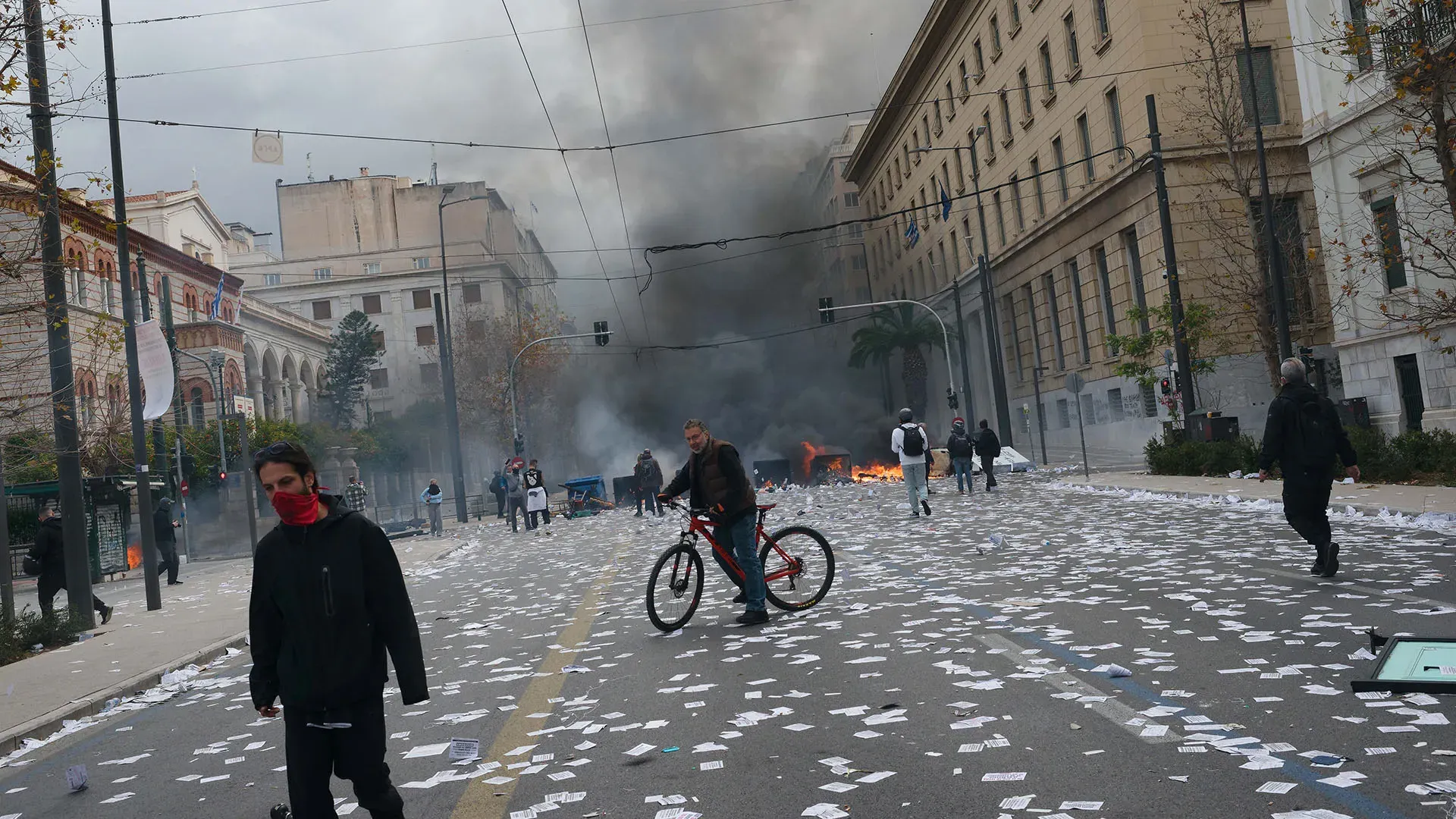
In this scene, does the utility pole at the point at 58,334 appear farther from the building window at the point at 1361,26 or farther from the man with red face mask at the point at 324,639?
the building window at the point at 1361,26

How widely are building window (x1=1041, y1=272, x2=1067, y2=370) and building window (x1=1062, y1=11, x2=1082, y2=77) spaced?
807 cm

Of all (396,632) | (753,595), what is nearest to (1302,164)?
(753,595)

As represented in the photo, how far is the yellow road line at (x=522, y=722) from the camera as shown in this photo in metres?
4.84

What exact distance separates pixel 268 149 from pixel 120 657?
2459 cm

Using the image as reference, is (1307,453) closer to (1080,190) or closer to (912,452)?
(912,452)

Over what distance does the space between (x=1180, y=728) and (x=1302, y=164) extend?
32.3m

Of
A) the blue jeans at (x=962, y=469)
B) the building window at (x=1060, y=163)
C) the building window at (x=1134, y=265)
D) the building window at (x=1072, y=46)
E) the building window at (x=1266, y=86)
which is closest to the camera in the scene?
the blue jeans at (x=962, y=469)

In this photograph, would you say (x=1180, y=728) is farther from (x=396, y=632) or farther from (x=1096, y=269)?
(x=1096, y=269)

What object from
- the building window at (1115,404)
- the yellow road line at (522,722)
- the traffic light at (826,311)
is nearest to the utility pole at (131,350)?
the yellow road line at (522,722)

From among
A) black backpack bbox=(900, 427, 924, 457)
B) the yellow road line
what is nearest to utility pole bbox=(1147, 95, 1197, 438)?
black backpack bbox=(900, 427, 924, 457)

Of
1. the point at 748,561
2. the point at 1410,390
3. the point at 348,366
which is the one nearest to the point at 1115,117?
the point at 1410,390

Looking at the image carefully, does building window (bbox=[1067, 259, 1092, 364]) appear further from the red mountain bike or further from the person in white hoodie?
the red mountain bike

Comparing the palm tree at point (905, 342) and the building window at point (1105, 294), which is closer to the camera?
the building window at point (1105, 294)

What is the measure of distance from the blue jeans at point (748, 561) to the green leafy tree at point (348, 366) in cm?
7253
